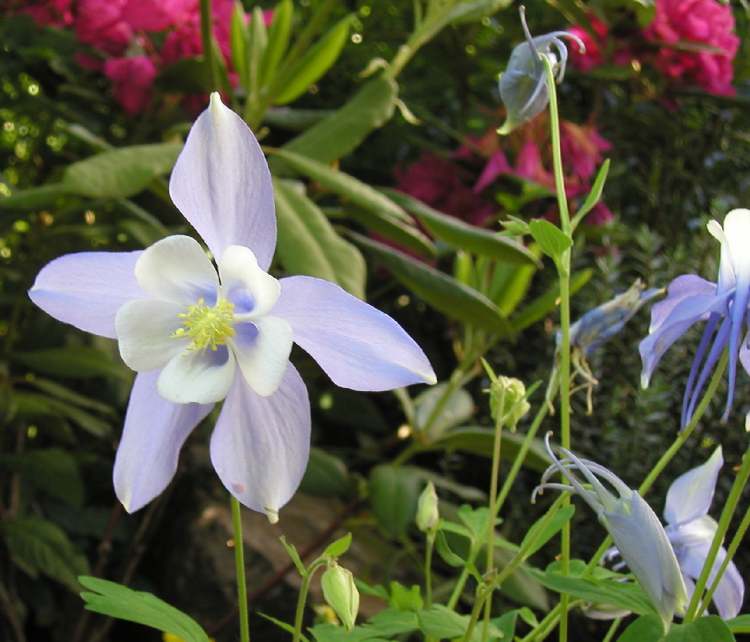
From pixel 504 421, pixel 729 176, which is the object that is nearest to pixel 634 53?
pixel 729 176

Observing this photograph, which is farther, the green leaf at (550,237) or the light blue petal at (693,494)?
the light blue petal at (693,494)

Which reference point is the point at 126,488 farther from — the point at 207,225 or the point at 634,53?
the point at 634,53

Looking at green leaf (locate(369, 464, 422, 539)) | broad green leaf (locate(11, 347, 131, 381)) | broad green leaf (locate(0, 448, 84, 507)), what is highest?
green leaf (locate(369, 464, 422, 539))

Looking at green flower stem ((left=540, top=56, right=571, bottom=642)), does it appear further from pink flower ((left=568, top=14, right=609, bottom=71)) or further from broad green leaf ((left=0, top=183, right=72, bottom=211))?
pink flower ((left=568, top=14, right=609, bottom=71))

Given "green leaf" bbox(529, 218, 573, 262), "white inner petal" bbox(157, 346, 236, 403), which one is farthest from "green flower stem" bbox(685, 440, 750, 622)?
"white inner petal" bbox(157, 346, 236, 403)

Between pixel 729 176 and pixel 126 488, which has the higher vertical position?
pixel 126 488

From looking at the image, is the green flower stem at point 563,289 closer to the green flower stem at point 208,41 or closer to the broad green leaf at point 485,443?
the broad green leaf at point 485,443

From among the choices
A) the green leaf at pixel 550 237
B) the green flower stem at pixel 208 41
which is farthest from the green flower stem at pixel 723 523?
the green flower stem at pixel 208 41
